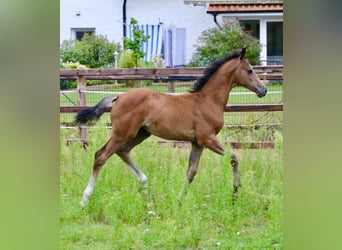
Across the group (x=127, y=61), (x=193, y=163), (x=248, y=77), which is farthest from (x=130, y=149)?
(x=248, y=77)

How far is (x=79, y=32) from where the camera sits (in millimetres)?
1583

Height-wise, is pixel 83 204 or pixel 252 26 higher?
pixel 252 26

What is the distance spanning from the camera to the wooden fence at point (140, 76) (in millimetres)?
1668

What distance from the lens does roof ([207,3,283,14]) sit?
1.41 meters

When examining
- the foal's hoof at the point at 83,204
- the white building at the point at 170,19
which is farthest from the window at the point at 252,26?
the foal's hoof at the point at 83,204

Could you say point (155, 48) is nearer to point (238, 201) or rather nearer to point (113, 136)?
point (113, 136)

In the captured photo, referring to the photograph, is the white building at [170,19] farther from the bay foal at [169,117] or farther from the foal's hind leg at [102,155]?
the foal's hind leg at [102,155]

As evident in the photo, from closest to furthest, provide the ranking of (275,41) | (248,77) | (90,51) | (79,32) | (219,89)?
1. (275,41)
2. (79,32)
3. (90,51)
4. (248,77)
5. (219,89)

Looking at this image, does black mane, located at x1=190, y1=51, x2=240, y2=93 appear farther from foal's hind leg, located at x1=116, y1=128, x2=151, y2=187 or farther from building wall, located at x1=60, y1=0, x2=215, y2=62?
foal's hind leg, located at x1=116, y1=128, x2=151, y2=187

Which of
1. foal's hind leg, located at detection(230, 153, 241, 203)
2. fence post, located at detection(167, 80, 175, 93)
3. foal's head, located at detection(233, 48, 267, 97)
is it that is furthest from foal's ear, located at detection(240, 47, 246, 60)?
foal's hind leg, located at detection(230, 153, 241, 203)

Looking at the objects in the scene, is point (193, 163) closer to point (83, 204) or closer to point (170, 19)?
point (83, 204)

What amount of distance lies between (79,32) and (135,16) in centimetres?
17
